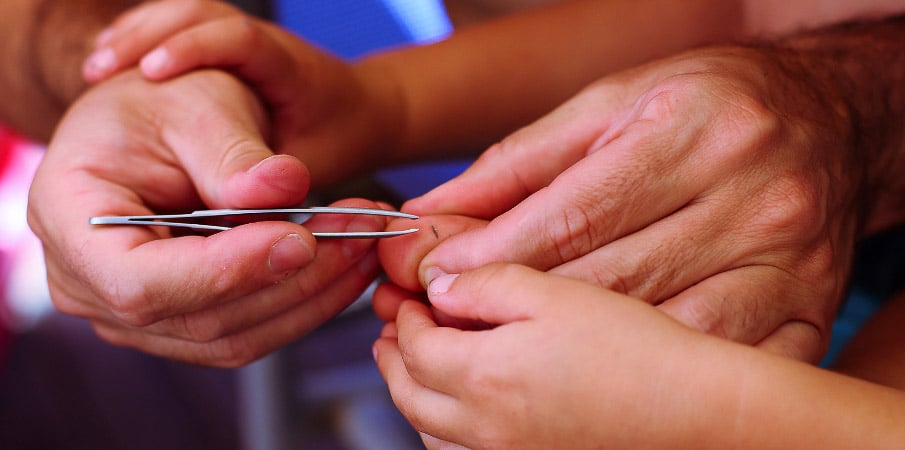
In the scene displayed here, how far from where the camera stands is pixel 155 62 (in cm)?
86

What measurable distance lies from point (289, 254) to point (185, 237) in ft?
0.31

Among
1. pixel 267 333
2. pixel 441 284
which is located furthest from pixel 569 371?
pixel 267 333

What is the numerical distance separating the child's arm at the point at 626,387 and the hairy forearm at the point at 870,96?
1.07 feet

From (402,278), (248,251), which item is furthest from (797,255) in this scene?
(248,251)

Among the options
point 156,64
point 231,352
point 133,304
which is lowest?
point 231,352

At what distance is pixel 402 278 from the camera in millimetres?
685

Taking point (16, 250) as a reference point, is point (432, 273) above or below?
above

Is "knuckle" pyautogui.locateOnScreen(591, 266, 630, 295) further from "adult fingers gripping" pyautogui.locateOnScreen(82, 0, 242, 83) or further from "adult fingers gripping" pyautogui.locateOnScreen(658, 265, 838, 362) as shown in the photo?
"adult fingers gripping" pyautogui.locateOnScreen(82, 0, 242, 83)

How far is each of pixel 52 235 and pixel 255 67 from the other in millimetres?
298

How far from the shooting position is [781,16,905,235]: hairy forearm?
0.78m

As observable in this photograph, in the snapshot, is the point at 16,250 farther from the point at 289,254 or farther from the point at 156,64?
the point at 289,254

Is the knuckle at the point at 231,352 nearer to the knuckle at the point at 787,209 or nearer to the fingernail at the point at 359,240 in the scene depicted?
the fingernail at the point at 359,240

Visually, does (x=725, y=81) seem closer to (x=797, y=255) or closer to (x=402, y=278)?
(x=797, y=255)

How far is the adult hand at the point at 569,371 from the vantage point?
0.49 meters
